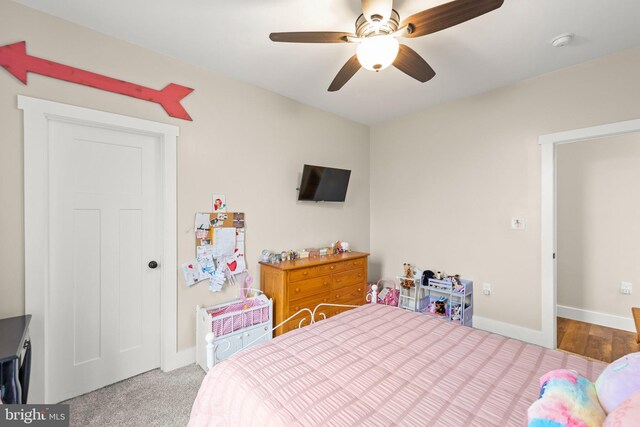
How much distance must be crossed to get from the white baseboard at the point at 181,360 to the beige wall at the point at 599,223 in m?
4.38

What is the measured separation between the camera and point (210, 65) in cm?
255

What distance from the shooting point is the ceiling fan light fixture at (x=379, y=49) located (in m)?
1.62

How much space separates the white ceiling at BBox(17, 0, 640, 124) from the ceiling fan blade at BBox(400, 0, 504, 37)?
1.01ft

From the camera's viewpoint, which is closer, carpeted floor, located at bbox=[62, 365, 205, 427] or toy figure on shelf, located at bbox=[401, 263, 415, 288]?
carpeted floor, located at bbox=[62, 365, 205, 427]

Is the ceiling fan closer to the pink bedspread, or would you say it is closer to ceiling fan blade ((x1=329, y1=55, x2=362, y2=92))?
ceiling fan blade ((x1=329, y1=55, x2=362, y2=92))

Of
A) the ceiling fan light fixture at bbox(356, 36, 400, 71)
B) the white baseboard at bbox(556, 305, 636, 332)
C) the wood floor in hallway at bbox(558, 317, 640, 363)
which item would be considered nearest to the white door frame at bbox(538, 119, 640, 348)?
the wood floor in hallway at bbox(558, 317, 640, 363)

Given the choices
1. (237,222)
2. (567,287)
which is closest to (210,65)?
(237,222)

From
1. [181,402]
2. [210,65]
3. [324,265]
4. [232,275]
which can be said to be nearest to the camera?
[181,402]

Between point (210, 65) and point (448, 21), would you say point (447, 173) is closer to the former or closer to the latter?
point (448, 21)

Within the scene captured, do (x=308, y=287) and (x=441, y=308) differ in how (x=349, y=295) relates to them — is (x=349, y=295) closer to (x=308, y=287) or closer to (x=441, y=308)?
(x=308, y=287)

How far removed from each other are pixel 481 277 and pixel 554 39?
2.31 meters

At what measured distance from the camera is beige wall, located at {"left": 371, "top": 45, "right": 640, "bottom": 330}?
101 inches

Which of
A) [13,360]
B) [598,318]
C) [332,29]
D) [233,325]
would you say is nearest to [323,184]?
[332,29]

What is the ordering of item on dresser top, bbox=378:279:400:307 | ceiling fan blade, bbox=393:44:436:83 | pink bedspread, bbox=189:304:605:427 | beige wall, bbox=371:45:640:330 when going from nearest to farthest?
pink bedspread, bbox=189:304:605:427 < ceiling fan blade, bbox=393:44:436:83 < beige wall, bbox=371:45:640:330 < item on dresser top, bbox=378:279:400:307
